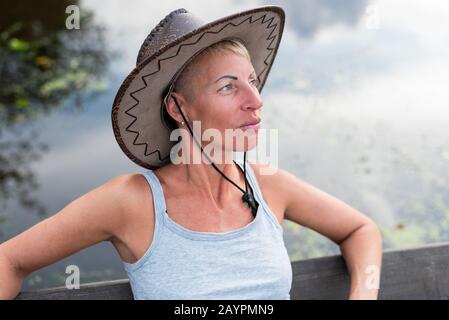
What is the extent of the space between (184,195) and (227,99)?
0.28 metres

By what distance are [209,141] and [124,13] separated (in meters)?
3.50

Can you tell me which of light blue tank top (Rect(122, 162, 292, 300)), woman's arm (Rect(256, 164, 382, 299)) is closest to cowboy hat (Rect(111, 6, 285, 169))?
light blue tank top (Rect(122, 162, 292, 300))

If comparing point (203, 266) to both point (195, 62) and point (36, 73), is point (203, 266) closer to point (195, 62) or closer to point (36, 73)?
point (195, 62)

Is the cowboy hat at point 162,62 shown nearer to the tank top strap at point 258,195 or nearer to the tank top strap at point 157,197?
the tank top strap at point 157,197

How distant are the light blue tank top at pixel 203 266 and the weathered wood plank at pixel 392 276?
152 millimetres

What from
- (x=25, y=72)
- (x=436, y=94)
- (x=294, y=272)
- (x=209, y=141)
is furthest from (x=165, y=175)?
(x=25, y=72)

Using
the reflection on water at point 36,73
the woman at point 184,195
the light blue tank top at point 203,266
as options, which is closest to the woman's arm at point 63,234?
the woman at point 184,195

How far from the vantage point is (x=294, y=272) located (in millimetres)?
1818

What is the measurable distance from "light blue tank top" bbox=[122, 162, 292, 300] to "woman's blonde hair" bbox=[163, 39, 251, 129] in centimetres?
24

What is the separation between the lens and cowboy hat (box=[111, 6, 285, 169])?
1476mm

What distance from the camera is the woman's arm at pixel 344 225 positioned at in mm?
1761

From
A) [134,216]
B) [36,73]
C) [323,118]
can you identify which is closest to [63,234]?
[134,216]

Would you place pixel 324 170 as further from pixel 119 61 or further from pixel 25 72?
pixel 25 72

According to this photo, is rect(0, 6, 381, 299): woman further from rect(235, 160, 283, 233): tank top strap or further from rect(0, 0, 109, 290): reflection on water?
rect(0, 0, 109, 290): reflection on water
